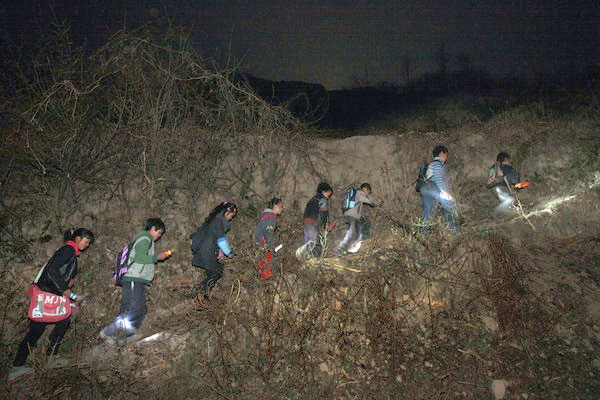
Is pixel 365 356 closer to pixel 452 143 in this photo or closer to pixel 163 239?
pixel 163 239

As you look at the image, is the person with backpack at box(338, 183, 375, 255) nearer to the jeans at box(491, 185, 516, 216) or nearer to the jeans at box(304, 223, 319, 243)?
the jeans at box(304, 223, 319, 243)

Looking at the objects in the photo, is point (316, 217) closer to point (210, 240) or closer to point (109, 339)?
point (210, 240)

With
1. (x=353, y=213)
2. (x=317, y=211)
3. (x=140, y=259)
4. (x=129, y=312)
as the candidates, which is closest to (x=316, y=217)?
(x=317, y=211)

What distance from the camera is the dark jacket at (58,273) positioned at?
375 cm

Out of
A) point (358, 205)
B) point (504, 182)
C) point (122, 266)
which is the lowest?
point (122, 266)

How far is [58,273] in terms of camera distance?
3783 millimetres

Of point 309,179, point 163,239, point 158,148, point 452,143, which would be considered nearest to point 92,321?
point 163,239

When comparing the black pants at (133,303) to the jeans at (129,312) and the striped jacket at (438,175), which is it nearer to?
the jeans at (129,312)

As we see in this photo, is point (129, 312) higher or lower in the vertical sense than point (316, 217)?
lower

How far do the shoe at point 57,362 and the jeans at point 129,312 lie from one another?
0.55 meters

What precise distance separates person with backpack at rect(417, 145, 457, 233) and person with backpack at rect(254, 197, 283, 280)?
2.74 m

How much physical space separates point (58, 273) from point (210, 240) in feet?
6.17

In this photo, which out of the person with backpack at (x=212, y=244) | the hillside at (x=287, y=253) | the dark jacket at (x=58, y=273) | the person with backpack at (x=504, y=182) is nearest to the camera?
the hillside at (x=287, y=253)

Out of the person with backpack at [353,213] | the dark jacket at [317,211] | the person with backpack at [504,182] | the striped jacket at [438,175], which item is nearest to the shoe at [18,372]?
the dark jacket at [317,211]
